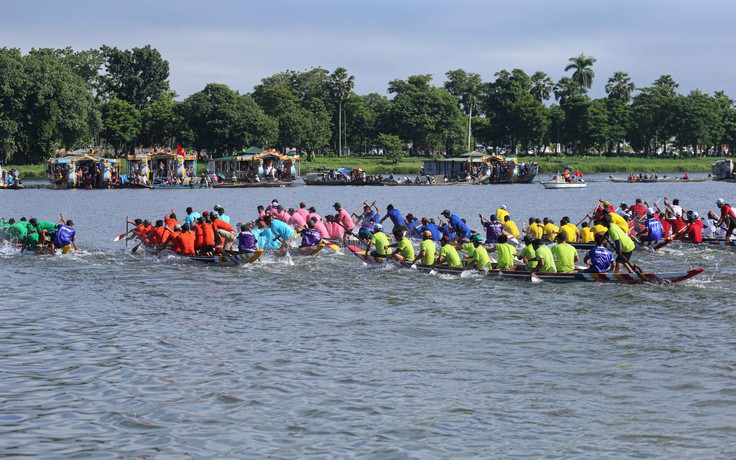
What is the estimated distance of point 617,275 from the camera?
2370 centimetres

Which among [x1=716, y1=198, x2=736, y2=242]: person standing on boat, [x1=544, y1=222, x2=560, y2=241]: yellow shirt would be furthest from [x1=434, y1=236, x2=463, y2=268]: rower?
[x1=716, y1=198, x2=736, y2=242]: person standing on boat

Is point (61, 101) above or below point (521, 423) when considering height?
above

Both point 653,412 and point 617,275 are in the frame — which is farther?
point 617,275

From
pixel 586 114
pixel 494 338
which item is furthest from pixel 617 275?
pixel 586 114

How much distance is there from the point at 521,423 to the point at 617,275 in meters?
12.0

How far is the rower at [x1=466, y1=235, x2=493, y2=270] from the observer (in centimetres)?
2541

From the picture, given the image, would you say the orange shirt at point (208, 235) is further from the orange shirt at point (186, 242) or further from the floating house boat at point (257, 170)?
the floating house boat at point (257, 170)

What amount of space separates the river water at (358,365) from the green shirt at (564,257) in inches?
29.0

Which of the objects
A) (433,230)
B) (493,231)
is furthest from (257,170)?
(493,231)

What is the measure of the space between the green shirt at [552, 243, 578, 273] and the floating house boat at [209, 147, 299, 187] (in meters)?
76.7

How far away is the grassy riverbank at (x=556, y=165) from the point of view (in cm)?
12498

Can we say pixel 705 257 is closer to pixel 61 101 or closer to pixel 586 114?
pixel 61 101

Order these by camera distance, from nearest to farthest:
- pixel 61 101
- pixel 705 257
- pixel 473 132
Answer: pixel 705 257, pixel 61 101, pixel 473 132

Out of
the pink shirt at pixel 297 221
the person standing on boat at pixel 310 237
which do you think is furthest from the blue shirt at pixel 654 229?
the pink shirt at pixel 297 221
